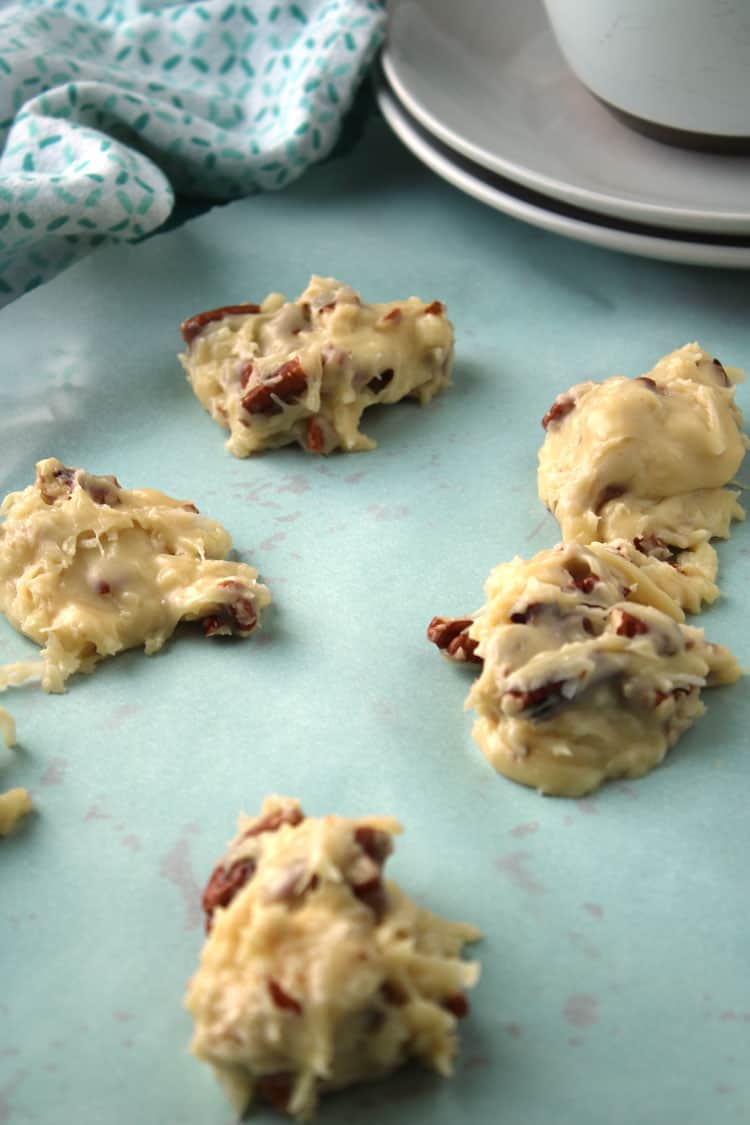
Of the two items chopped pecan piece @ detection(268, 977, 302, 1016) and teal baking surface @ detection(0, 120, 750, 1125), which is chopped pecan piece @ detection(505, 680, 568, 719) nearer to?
teal baking surface @ detection(0, 120, 750, 1125)

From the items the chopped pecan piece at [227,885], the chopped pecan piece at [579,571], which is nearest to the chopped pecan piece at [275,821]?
the chopped pecan piece at [227,885]

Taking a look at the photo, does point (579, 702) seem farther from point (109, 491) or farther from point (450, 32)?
point (450, 32)

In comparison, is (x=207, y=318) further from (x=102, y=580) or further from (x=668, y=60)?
(x=668, y=60)

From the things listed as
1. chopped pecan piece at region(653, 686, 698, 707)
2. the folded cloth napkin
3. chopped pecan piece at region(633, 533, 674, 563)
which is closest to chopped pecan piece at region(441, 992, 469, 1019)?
chopped pecan piece at region(653, 686, 698, 707)

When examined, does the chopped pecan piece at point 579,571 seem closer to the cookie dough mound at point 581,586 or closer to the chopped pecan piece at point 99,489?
the cookie dough mound at point 581,586

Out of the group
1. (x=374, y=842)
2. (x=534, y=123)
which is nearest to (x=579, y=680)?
(x=374, y=842)

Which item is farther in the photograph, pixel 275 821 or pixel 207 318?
pixel 207 318

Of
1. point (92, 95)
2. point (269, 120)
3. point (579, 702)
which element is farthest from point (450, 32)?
point (579, 702)
